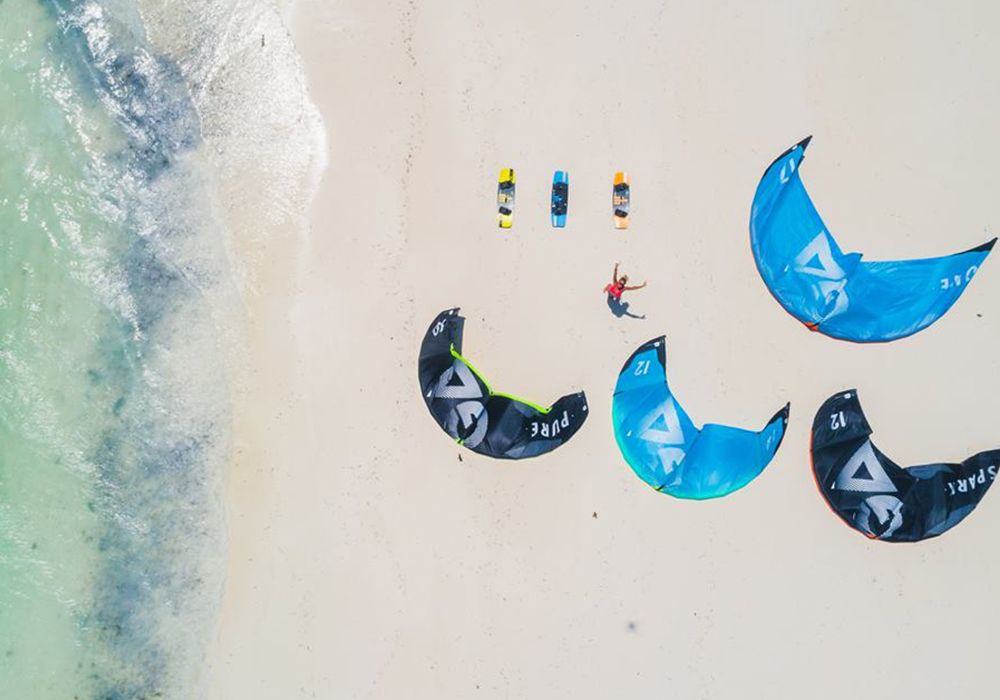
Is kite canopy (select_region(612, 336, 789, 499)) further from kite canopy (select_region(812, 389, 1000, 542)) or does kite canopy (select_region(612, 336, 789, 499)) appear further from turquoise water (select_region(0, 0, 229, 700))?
turquoise water (select_region(0, 0, 229, 700))

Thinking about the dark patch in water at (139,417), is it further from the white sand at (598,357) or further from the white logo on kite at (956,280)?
the white logo on kite at (956,280)

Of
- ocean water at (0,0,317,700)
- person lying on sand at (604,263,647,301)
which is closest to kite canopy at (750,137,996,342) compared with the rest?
person lying on sand at (604,263,647,301)

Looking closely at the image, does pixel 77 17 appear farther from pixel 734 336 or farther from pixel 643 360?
pixel 734 336

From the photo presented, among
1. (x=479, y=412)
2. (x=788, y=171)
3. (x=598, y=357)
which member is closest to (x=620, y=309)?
(x=598, y=357)

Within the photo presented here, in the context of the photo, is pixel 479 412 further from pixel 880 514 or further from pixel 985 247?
pixel 985 247

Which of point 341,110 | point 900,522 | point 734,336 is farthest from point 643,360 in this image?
point 341,110

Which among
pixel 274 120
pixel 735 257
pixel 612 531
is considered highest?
pixel 274 120
